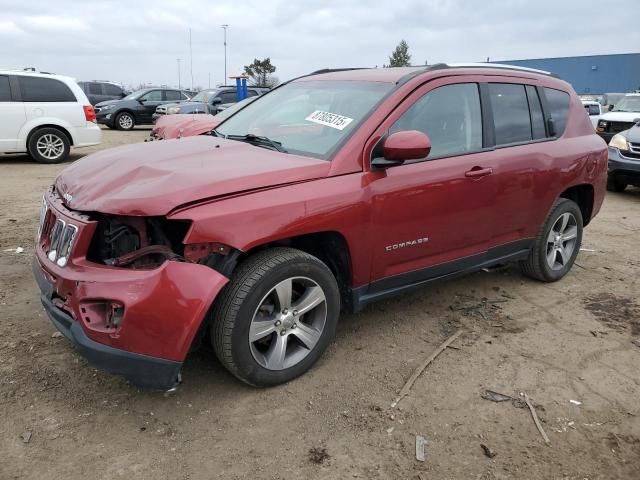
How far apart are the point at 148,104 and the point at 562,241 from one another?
57.7 ft

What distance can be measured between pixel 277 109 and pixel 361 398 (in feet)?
7.11

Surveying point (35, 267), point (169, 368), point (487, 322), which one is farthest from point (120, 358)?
point (487, 322)

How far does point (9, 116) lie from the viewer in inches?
398

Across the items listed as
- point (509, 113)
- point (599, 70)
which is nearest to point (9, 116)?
point (509, 113)

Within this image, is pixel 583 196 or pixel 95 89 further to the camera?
pixel 95 89

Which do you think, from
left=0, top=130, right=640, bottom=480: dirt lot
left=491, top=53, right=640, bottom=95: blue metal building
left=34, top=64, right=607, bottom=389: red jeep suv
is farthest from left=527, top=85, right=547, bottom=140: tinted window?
left=491, top=53, right=640, bottom=95: blue metal building

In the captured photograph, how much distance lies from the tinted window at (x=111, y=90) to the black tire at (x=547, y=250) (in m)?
22.1

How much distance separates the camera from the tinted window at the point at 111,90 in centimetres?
2280

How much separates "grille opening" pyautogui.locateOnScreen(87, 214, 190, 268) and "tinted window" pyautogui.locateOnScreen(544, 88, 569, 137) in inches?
130

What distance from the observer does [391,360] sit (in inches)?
133

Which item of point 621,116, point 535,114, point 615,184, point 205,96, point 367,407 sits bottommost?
point 367,407

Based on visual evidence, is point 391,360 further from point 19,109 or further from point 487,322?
point 19,109

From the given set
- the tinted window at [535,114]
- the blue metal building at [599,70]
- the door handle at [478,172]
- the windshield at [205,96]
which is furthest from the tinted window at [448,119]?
the blue metal building at [599,70]

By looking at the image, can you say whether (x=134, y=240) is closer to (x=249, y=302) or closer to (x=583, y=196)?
(x=249, y=302)
